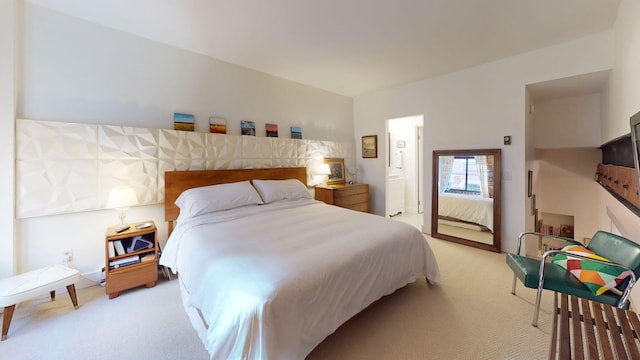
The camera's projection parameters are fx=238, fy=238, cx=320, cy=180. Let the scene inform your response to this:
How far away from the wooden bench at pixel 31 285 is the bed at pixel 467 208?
4713 mm

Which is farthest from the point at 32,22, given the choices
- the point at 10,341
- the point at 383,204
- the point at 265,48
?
the point at 383,204

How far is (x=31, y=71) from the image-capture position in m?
2.27

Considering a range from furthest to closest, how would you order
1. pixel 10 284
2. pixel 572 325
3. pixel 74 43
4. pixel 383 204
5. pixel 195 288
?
pixel 383 204 < pixel 74 43 < pixel 10 284 < pixel 195 288 < pixel 572 325

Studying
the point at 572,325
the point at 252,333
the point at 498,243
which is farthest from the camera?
the point at 498,243

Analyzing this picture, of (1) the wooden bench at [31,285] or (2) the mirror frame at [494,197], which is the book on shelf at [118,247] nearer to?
(1) the wooden bench at [31,285]

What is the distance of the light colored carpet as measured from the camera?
1677mm

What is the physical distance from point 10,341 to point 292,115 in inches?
154

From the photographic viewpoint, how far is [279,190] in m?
3.45

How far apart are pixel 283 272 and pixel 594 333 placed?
60.0 inches

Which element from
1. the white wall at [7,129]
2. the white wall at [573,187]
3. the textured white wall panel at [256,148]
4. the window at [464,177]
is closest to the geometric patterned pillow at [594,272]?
the window at [464,177]

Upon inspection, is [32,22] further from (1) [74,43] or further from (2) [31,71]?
(2) [31,71]

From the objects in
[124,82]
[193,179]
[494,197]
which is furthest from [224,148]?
[494,197]

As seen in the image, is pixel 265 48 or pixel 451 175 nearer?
pixel 265 48

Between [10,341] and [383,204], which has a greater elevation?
[383,204]
